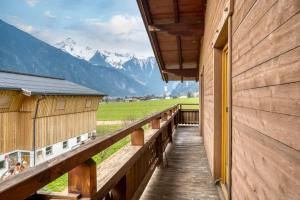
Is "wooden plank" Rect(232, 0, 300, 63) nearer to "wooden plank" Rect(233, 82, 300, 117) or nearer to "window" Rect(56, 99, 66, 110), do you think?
"wooden plank" Rect(233, 82, 300, 117)

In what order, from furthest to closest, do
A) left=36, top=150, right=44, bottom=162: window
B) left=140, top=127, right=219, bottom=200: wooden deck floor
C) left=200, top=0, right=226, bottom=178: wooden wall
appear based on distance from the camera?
left=36, top=150, right=44, bottom=162: window
left=140, top=127, right=219, bottom=200: wooden deck floor
left=200, top=0, right=226, bottom=178: wooden wall

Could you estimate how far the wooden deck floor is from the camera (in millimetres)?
3673

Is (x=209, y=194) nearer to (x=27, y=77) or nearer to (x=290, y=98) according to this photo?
(x=290, y=98)

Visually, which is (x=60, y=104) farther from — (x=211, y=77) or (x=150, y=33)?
(x=211, y=77)

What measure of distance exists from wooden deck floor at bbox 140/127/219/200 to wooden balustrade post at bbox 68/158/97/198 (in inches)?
86.4

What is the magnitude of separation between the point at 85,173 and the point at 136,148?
158cm

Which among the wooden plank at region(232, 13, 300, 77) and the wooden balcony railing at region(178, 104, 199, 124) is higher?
the wooden plank at region(232, 13, 300, 77)

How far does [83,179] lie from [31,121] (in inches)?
673

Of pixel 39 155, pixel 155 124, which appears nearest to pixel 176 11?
pixel 155 124

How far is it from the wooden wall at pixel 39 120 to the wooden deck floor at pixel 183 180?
13006mm

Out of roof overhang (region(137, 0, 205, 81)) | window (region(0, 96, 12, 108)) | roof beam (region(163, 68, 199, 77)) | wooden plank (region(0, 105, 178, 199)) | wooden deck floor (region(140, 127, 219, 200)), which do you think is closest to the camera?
wooden plank (region(0, 105, 178, 199))

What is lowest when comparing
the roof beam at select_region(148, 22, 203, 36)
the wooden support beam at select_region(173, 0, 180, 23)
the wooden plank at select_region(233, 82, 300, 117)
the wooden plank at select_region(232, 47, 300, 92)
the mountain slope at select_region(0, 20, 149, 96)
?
the wooden plank at select_region(233, 82, 300, 117)

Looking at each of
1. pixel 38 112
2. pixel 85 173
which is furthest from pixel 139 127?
pixel 38 112

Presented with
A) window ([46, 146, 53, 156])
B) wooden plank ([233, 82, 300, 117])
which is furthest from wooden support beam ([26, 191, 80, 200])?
window ([46, 146, 53, 156])
